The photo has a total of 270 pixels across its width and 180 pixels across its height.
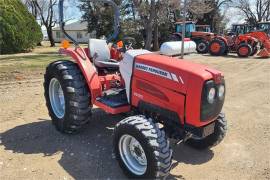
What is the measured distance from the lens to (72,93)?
14.6 ft

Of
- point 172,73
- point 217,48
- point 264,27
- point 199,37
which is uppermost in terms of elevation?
point 264,27

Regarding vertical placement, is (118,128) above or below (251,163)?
above

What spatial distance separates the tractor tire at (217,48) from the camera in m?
19.0

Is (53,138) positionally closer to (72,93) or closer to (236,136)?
(72,93)

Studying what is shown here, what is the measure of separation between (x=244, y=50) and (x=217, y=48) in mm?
1517

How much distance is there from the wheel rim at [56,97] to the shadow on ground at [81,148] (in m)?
0.31

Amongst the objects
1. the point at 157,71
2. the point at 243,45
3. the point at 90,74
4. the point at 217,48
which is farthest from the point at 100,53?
the point at 217,48

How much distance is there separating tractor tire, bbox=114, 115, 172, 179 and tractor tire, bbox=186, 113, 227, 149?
42.9 inches

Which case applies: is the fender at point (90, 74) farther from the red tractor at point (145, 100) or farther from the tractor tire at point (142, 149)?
the tractor tire at point (142, 149)

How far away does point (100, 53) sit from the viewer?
5148 millimetres

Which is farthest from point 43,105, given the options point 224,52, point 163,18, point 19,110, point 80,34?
point 80,34

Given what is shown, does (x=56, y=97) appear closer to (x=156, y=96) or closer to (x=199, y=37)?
(x=156, y=96)

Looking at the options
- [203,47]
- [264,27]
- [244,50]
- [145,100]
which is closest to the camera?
[145,100]

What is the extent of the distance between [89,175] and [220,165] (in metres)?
1.60
